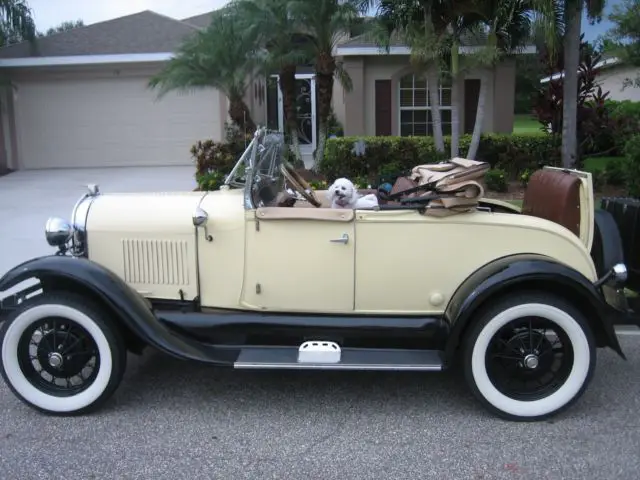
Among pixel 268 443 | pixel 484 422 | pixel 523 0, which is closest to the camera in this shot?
pixel 268 443

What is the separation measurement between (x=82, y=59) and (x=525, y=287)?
48.9ft

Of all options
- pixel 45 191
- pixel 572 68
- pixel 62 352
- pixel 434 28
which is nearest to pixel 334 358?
pixel 62 352

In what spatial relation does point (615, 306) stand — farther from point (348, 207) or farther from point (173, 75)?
point (173, 75)

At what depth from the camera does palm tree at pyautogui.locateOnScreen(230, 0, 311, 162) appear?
12234 mm

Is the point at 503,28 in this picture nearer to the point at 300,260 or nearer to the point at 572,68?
the point at 572,68

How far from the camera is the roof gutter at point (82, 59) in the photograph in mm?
16031

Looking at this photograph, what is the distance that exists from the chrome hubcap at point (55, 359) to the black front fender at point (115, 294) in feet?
1.32

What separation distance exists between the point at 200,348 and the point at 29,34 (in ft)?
48.7

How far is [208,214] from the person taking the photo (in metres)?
3.99

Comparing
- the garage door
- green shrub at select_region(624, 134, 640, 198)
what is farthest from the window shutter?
green shrub at select_region(624, 134, 640, 198)

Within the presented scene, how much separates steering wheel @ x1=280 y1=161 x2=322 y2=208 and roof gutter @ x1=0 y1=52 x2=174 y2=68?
12.3 m

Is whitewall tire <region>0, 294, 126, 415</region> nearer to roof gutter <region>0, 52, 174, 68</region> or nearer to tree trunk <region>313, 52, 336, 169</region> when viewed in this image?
tree trunk <region>313, 52, 336, 169</region>

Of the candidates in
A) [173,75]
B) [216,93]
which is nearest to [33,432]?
[173,75]

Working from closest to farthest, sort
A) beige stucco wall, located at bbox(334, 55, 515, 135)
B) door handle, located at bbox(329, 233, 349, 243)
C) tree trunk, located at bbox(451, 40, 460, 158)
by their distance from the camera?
door handle, located at bbox(329, 233, 349, 243) < tree trunk, located at bbox(451, 40, 460, 158) < beige stucco wall, located at bbox(334, 55, 515, 135)
